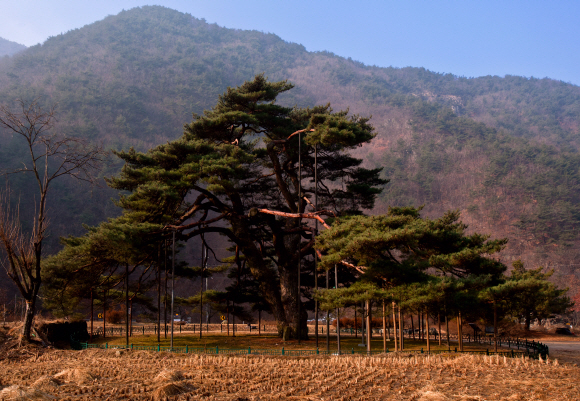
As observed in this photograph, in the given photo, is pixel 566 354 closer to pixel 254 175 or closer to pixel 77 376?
pixel 254 175

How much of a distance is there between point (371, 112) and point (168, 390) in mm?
123408

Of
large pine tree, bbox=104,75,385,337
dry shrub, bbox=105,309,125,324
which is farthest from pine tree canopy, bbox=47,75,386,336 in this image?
dry shrub, bbox=105,309,125,324

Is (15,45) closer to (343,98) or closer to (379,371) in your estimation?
(343,98)

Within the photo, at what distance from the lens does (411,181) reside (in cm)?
9406

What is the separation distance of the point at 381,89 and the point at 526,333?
378 ft

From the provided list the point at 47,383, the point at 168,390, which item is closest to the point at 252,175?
the point at 47,383

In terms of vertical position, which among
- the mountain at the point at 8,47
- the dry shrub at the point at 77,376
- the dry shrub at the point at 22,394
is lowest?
the dry shrub at the point at 77,376

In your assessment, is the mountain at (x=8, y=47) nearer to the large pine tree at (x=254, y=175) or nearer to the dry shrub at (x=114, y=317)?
the dry shrub at (x=114, y=317)

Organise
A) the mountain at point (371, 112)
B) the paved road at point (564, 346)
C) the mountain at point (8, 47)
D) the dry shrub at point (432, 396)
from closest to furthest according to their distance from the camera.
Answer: the dry shrub at point (432, 396)
the paved road at point (564, 346)
the mountain at point (371, 112)
the mountain at point (8, 47)

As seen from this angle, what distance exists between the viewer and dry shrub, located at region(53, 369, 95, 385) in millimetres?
10680

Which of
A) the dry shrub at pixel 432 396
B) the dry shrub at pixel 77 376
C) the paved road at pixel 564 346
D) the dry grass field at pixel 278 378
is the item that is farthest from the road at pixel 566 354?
the dry shrub at pixel 77 376

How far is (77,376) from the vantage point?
10.9 m

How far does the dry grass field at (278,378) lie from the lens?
927 cm

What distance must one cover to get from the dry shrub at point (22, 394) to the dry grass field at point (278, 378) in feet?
0.05
